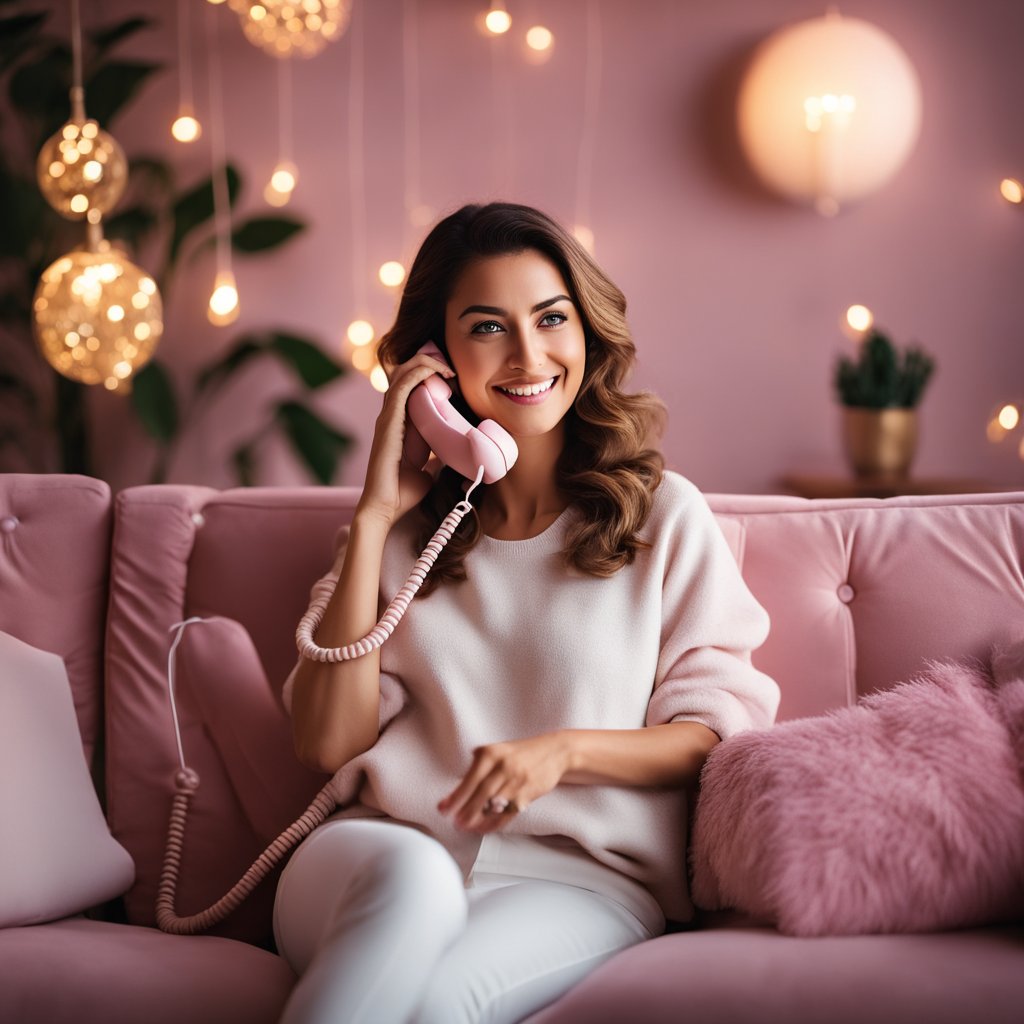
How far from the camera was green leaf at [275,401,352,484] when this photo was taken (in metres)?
3.18

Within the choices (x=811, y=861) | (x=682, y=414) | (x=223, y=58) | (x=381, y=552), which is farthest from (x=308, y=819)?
(x=223, y=58)

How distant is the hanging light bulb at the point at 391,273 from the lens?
3.34 metres

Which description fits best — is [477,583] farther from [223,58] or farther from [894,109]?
[223,58]

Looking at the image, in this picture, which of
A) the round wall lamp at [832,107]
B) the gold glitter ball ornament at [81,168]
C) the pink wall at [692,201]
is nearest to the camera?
the gold glitter ball ornament at [81,168]

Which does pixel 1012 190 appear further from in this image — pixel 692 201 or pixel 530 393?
pixel 530 393

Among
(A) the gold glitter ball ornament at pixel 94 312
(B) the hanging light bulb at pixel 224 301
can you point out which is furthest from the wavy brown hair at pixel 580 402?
(B) the hanging light bulb at pixel 224 301

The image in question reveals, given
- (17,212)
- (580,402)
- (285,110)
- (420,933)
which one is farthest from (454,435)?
(17,212)

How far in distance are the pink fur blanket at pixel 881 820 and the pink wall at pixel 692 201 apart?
6.12 ft

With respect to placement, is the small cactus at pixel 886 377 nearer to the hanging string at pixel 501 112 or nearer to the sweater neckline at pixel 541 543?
the hanging string at pixel 501 112

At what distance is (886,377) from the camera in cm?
271

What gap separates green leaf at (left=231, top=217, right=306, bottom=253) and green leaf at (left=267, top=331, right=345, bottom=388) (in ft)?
0.89

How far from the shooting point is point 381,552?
5.18 feet

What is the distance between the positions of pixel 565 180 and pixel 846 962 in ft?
8.16

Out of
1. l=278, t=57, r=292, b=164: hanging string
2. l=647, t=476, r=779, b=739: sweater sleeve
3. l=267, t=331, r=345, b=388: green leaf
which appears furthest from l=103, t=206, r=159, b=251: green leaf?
l=647, t=476, r=779, b=739: sweater sleeve
